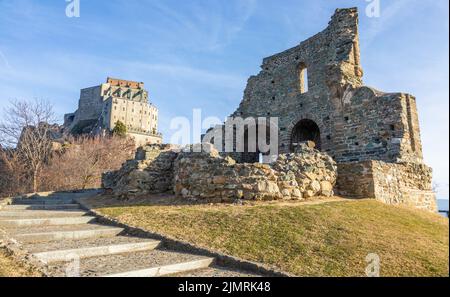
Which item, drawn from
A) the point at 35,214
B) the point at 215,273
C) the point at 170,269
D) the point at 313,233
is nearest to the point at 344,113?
the point at 313,233

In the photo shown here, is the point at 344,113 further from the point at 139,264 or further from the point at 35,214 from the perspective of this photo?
the point at 35,214

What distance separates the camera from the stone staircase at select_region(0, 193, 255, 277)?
4.56 m

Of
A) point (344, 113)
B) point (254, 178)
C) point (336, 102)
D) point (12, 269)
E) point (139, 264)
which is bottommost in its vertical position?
point (139, 264)

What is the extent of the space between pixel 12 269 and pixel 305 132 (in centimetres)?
1596

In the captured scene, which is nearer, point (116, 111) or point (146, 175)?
point (146, 175)

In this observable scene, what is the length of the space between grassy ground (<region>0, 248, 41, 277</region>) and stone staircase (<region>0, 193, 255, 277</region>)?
0.26 m

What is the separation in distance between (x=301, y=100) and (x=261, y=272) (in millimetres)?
13492

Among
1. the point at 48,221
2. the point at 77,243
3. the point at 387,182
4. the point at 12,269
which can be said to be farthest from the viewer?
the point at 387,182

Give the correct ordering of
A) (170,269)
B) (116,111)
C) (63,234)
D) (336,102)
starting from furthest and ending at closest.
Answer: (116,111)
(336,102)
(63,234)
(170,269)

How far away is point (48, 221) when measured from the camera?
24.8ft

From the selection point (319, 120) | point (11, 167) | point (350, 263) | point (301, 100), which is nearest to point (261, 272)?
point (350, 263)

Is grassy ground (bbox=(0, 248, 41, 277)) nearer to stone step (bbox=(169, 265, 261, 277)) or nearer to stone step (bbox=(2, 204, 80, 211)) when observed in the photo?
stone step (bbox=(169, 265, 261, 277))

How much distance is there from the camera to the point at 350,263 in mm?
4801

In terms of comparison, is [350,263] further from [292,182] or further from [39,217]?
[39,217]
